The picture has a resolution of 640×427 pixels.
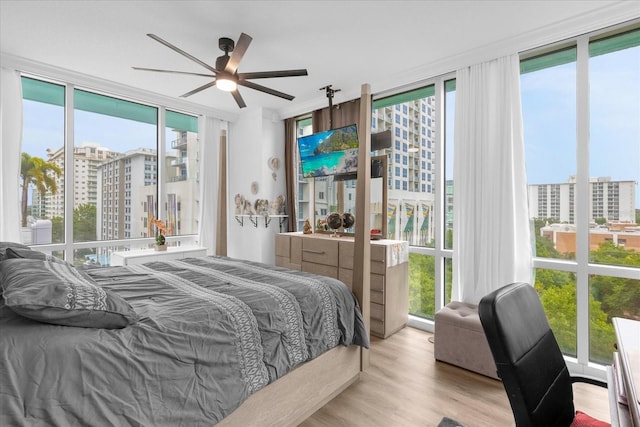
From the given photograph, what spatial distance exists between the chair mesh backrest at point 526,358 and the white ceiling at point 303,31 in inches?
88.3

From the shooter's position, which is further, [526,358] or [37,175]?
[37,175]

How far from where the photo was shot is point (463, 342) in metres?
2.64

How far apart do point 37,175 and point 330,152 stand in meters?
3.35

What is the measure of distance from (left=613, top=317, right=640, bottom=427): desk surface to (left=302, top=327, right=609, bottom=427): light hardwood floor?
1093 millimetres

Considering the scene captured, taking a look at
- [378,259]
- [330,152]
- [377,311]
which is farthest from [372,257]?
[330,152]

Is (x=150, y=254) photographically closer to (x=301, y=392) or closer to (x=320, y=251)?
(x=320, y=251)

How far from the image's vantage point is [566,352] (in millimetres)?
2768

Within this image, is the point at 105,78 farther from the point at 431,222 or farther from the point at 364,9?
the point at 431,222

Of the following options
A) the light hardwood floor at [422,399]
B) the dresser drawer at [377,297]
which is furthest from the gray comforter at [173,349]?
the dresser drawer at [377,297]

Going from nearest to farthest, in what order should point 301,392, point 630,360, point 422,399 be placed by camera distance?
point 630,360 < point 301,392 < point 422,399

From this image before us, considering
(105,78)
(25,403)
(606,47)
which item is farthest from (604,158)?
(105,78)

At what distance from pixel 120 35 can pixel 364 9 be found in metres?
2.12

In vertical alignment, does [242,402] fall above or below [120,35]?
below


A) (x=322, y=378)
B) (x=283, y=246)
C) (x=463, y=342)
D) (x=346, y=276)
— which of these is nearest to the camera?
(x=322, y=378)
